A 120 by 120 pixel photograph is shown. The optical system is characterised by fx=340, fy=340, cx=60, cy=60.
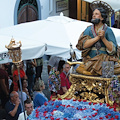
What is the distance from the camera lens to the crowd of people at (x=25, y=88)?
6273mm

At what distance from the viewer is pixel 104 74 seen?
4672 mm

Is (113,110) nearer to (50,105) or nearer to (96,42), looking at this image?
(50,105)

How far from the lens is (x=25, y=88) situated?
7629 millimetres

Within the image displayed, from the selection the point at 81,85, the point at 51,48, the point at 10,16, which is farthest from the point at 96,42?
the point at 10,16

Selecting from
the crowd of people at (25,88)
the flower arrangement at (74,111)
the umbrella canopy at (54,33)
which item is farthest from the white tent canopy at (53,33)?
the flower arrangement at (74,111)

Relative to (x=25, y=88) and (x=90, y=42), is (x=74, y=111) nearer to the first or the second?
(x=90, y=42)

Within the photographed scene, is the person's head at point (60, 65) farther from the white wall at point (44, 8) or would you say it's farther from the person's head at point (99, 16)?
the white wall at point (44, 8)

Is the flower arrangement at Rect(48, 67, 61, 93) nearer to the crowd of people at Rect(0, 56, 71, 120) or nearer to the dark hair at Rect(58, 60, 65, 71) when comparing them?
the crowd of people at Rect(0, 56, 71, 120)

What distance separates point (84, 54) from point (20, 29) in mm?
3390

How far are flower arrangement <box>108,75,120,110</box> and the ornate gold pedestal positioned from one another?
0.10 m

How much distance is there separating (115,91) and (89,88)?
516 millimetres

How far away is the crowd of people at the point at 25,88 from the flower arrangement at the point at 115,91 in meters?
1.19

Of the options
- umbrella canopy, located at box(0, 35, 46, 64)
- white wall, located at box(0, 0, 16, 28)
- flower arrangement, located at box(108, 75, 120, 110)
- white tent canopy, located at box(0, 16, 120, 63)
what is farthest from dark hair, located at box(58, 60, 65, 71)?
flower arrangement, located at box(108, 75, 120, 110)

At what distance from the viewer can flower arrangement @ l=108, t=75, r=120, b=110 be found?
171 inches
